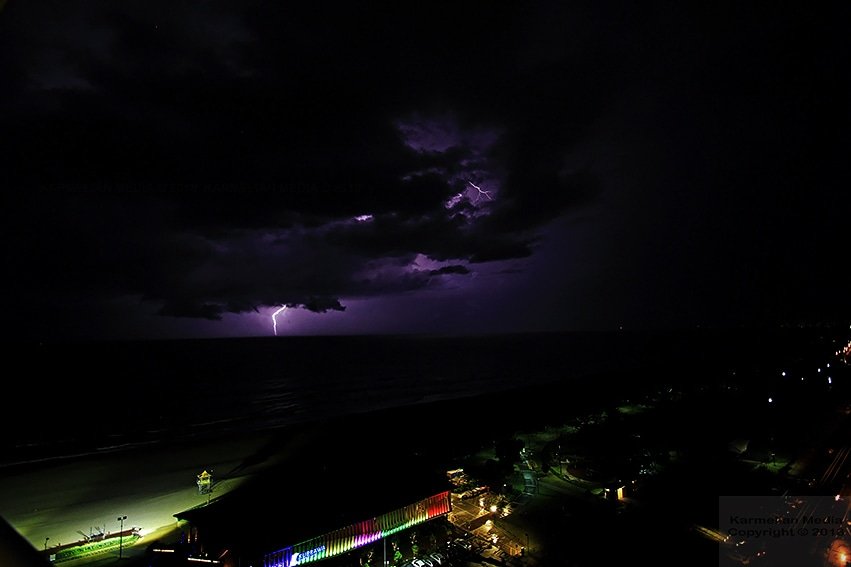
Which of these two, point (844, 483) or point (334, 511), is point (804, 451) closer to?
point (844, 483)

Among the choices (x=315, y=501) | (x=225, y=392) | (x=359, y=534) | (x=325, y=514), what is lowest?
(x=359, y=534)

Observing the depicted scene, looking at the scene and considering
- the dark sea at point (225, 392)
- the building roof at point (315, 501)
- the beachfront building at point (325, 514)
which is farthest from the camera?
the dark sea at point (225, 392)

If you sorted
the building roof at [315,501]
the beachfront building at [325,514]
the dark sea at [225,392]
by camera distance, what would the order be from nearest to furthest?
the beachfront building at [325,514]
the building roof at [315,501]
the dark sea at [225,392]

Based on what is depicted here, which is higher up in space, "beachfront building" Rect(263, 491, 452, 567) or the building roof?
the building roof

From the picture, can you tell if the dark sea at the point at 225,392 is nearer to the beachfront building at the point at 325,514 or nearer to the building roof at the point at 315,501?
the building roof at the point at 315,501

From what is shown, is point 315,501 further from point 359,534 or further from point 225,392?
point 225,392

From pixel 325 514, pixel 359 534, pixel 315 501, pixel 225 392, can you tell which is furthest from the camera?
pixel 225 392

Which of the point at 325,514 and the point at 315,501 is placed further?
the point at 315,501

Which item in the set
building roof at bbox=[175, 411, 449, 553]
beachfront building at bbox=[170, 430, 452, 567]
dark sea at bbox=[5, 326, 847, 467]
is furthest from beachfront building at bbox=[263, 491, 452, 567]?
dark sea at bbox=[5, 326, 847, 467]

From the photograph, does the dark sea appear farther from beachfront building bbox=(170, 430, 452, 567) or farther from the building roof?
beachfront building bbox=(170, 430, 452, 567)

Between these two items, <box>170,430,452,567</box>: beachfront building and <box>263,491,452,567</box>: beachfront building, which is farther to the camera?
<box>263,491,452,567</box>: beachfront building

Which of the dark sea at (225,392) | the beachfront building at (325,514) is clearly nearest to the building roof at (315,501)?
the beachfront building at (325,514)

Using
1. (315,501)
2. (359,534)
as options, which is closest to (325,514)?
(315,501)

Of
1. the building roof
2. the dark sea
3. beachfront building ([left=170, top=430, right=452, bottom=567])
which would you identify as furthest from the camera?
the dark sea
